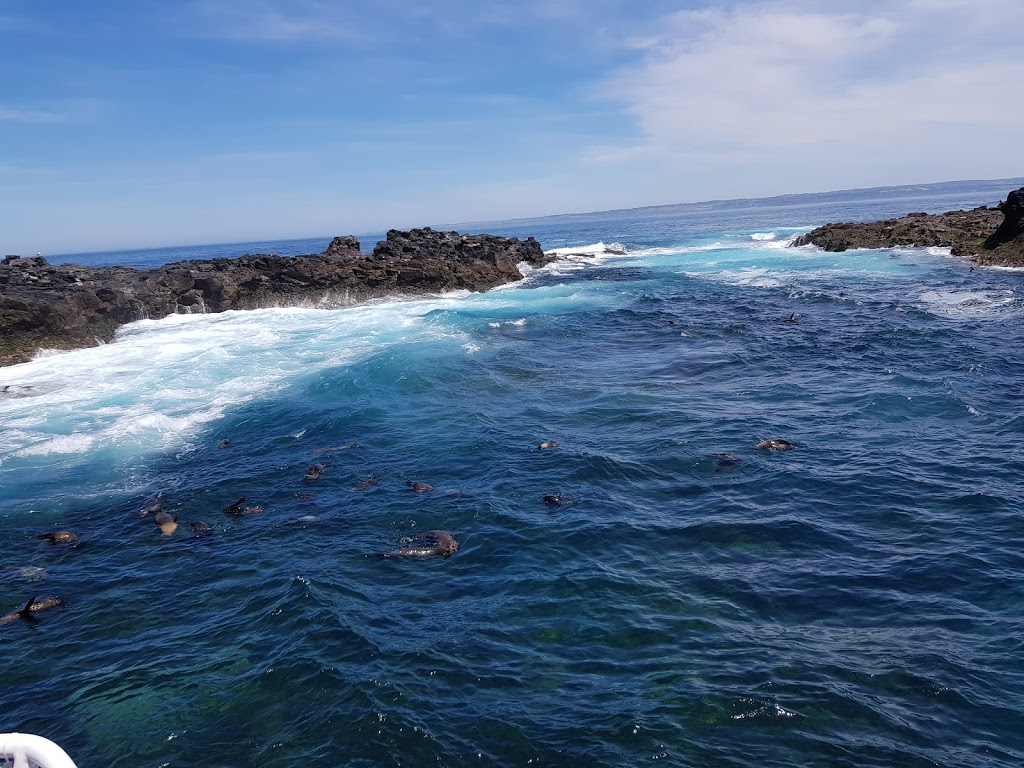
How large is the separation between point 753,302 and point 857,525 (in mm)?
27899

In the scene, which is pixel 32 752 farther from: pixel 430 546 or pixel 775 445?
pixel 775 445

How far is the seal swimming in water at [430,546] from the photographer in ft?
39.4

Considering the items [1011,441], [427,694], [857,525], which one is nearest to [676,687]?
[427,694]

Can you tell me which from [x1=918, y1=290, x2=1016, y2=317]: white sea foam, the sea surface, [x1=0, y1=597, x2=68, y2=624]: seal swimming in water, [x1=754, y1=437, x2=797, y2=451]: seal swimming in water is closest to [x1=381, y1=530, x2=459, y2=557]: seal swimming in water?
the sea surface

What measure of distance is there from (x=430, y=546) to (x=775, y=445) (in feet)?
28.7

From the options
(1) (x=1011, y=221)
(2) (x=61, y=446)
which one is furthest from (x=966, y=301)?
(2) (x=61, y=446)

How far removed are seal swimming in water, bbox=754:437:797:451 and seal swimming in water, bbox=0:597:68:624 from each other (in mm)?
14741

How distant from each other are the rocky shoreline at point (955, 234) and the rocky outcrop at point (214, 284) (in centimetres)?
3275

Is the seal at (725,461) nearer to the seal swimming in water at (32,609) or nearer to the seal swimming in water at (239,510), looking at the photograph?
the seal swimming in water at (239,510)

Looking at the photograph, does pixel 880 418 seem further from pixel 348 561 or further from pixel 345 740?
pixel 345 740

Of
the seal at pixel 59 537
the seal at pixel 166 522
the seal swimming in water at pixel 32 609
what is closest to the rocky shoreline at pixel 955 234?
the seal at pixel 166 522

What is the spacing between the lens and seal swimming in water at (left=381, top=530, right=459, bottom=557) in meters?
12.0

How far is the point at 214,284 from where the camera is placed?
43.8 m

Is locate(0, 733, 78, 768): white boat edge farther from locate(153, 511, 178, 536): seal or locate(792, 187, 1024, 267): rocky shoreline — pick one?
locate(792, 187, 1024, 267): rocky shoreline
